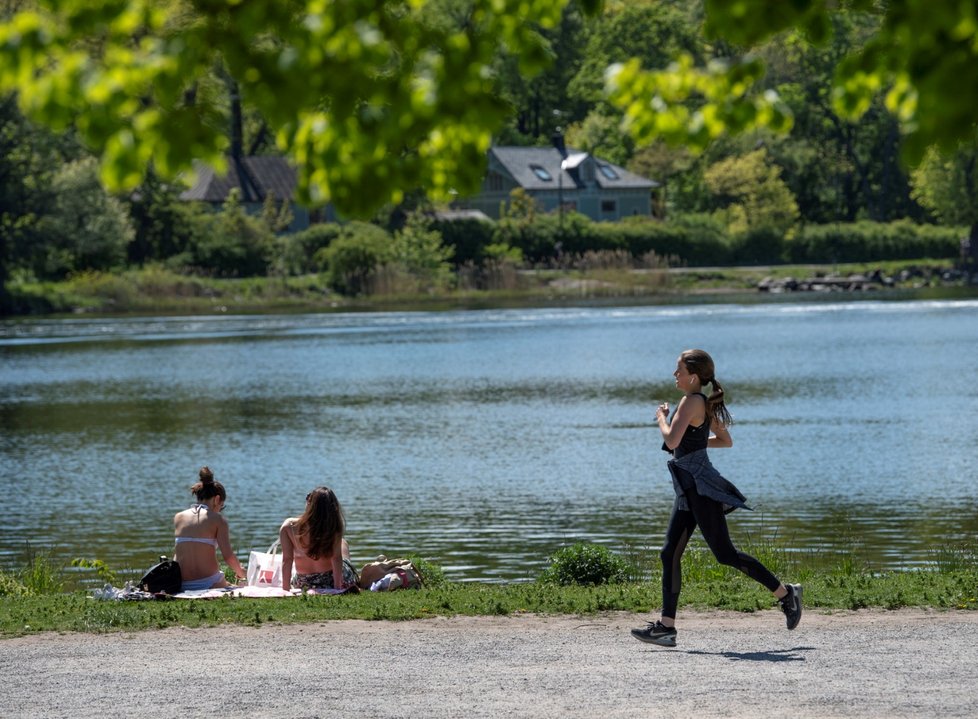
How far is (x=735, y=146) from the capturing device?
126312 mm

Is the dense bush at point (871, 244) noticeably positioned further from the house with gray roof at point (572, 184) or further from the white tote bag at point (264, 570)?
the white tote bag at point (264, 570)

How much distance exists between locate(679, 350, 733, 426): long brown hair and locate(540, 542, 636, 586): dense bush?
406 centimetres

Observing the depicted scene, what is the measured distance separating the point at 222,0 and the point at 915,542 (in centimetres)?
1649

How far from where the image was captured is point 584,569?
1648cm

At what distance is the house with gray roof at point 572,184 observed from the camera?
126625 mm

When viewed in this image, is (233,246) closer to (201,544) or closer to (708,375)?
(201,544)

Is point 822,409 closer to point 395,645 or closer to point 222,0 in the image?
point 395,645

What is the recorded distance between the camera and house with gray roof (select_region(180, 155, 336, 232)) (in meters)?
113

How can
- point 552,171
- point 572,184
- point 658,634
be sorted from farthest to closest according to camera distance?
1. point 552,171
2. point 572,184
3. point 658,634

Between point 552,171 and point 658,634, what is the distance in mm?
117059

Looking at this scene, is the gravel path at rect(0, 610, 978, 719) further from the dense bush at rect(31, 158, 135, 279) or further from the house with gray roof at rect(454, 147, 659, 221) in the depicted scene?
the house with gray roof at rect(454, 147, 659, 221)

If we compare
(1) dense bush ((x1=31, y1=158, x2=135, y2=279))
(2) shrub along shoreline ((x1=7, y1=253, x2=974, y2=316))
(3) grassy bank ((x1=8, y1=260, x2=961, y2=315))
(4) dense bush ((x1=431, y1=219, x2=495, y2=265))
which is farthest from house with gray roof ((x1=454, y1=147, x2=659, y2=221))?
(1) dense bush ((x1=31, y1=158, x2=135, y2=279))

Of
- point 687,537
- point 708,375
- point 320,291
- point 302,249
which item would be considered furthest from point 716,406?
point 302,249

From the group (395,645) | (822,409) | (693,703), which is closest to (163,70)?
(693,703)
